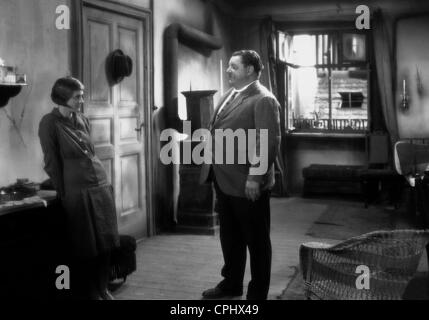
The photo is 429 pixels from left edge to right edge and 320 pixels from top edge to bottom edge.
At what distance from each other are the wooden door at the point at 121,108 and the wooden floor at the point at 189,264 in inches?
17.6

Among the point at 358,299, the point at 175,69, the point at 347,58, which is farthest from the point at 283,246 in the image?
the point at 347,58

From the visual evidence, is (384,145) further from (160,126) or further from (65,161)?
(65,161)

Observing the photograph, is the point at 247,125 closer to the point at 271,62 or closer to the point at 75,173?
the point at 75,173

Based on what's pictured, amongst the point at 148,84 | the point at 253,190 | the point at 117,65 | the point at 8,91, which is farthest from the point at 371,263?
the point at 148,84

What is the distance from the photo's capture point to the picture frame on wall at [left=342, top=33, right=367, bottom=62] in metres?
8.88

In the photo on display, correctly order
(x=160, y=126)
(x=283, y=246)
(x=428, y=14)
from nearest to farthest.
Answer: (x=283, y=246) → (x=160, y=126) → (x=428, y=14)

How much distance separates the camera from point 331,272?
3.21 m

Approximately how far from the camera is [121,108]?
18.7ft

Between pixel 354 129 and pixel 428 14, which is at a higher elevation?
pixel 428 14

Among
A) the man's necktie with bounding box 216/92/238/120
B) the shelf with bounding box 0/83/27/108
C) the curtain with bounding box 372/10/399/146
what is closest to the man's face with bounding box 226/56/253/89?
the man's necktie with bounding box 216/92/238/120

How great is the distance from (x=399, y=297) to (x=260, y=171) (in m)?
1.14

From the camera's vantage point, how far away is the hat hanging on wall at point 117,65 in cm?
545

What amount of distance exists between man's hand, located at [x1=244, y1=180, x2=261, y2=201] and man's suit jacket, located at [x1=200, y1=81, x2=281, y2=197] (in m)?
0.03

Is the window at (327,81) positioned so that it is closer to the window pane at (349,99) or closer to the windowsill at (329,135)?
the window pane at (349,99)
